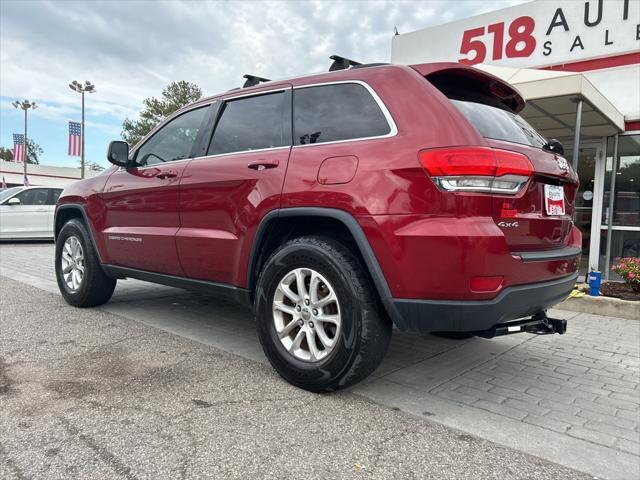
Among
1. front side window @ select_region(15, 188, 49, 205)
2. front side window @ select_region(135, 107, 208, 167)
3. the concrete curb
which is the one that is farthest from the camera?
front side window @ select_region(15, 188, 49, 205)

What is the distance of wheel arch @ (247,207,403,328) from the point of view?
263cm

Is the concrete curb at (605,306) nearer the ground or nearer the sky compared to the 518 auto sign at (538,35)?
nearer the ground

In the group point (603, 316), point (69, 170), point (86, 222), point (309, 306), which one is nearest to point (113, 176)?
point (86, 222)

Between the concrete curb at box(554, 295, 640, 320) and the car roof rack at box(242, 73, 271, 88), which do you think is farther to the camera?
the concrete curb at box(554, 295, 640, 320)

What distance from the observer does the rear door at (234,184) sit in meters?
3.21

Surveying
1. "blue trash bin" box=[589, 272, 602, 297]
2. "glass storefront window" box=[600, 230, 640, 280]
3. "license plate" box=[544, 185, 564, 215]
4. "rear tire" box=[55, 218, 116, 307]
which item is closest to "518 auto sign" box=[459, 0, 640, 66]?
"glass storefront window" box=[600, 230, 640, 280]

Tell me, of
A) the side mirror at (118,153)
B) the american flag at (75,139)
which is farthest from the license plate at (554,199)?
the american flag at (75,139)

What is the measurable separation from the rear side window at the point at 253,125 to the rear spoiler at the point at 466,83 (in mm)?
961

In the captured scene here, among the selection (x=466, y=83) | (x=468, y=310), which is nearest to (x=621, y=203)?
(x=466, y=83)

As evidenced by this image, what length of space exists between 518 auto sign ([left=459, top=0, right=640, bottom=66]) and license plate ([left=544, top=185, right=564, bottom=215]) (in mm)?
7339

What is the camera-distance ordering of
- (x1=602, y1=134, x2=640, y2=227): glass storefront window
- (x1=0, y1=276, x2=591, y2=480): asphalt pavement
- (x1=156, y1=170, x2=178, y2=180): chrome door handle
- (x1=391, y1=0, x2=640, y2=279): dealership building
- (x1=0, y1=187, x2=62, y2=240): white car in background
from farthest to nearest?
(x1=0, y1=187, x2=62, y2=240): white car in background < (x1=602, y1=134, x2=640, y2=227): glass storefront window < (x1=391, y1=0, x2=640, y2=279): dealership building < (x1=156, y1=170, x2=178, y2=180): chrome door handle < (x1=0, y1=276, x2=591, y2=480): asphalt pavement

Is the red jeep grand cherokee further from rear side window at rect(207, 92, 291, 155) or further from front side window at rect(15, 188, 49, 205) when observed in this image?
front side window at rect(15, 188, 49, 205)

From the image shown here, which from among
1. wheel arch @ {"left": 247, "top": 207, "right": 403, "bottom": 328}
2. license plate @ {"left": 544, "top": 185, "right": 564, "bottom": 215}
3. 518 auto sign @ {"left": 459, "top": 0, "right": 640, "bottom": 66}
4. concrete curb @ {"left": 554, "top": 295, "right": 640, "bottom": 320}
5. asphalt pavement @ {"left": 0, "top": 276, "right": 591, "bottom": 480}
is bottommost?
asphalt pavement @ {"left": 0, "top": 276, "right": 591, "bottom": 480}

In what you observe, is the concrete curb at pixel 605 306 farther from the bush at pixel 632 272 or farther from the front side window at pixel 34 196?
the front side window at pixel 34 196
